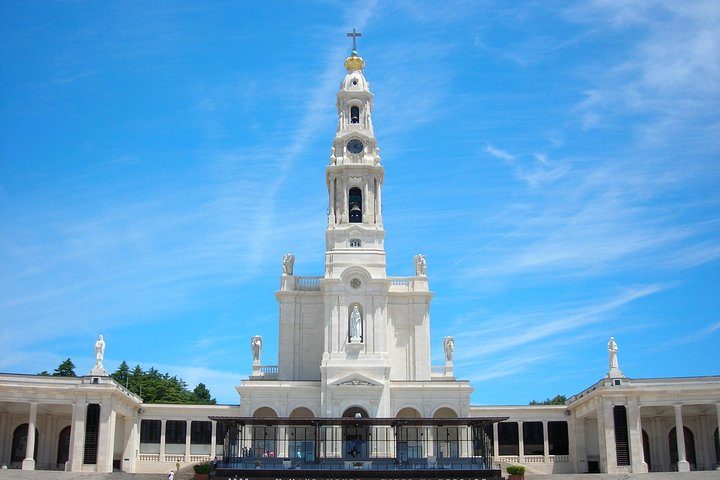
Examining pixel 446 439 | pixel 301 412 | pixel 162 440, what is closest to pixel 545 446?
pixel 446 439

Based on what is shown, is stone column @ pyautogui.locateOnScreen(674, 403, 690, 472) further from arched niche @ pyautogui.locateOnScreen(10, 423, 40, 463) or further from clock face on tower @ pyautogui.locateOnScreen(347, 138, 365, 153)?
arched niche @ pyautogui.locateOnScreen(10, 423, 40, 463)

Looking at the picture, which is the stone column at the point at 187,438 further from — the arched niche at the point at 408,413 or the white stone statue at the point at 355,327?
the arched niche at the point at 408,413

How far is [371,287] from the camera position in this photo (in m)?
75.4

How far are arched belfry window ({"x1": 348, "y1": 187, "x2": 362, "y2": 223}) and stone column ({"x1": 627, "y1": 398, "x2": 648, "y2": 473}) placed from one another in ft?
91.7

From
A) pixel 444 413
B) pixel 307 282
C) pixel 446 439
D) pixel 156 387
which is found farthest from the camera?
pixel 156 387

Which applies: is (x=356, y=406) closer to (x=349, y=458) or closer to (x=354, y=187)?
(x=349, y=458)

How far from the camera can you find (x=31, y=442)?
209ft

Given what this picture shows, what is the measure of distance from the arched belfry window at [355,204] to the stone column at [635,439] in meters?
28.0

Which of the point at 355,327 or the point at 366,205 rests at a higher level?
the point at 366,205

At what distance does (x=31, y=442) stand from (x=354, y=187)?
111 ft

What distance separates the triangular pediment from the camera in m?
70.9

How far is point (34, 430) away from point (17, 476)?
8.42m

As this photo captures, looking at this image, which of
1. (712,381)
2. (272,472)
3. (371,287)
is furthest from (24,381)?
(712,381)

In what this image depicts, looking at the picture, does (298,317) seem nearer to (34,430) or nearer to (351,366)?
(351,366)
